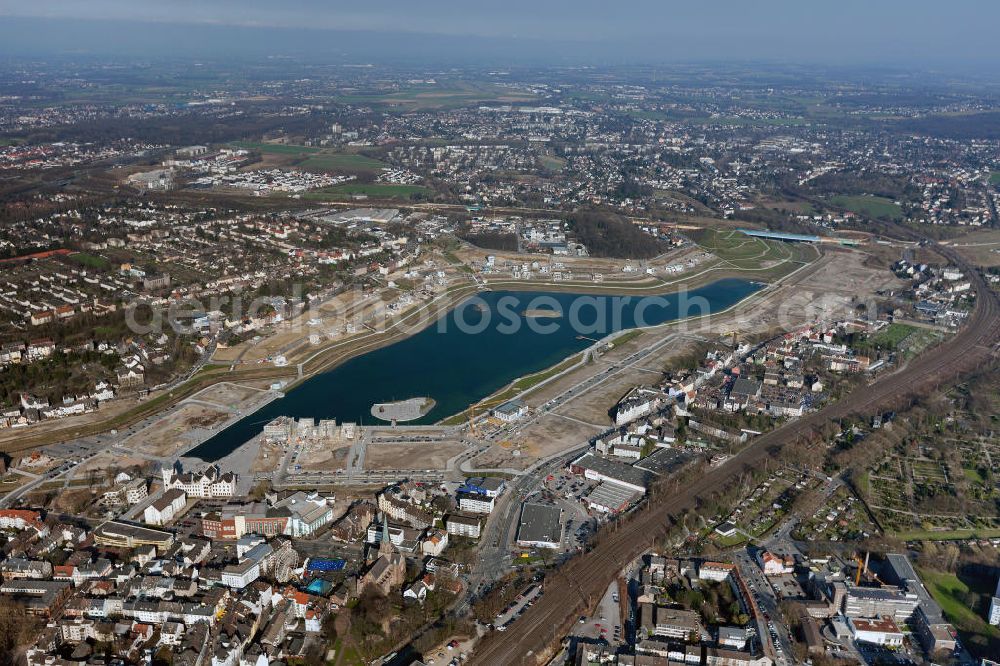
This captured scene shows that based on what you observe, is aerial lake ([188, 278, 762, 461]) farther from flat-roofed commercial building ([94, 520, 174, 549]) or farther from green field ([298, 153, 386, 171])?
green field ([298, 153, 386, 171])

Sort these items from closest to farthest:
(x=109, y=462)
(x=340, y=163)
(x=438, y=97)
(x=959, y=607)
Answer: (x=959, y=607), (x=109, y=462), (x=340, y=163), (x=438, y=97)

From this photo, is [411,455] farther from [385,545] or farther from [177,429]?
[177,429]

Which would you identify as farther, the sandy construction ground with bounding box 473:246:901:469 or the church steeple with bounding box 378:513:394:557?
the sandy construction ground with bounding box 473:246:901:469

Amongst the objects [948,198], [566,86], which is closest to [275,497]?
[948,198]

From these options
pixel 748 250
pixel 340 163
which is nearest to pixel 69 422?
pixel 748 250

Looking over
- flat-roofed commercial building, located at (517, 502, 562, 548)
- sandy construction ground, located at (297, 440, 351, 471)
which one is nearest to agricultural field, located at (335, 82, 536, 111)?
sandy construction ground, located at (297, 440, 351, 471)

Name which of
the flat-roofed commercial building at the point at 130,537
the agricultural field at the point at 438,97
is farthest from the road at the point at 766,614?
the agricultural field at the point at 438,97
